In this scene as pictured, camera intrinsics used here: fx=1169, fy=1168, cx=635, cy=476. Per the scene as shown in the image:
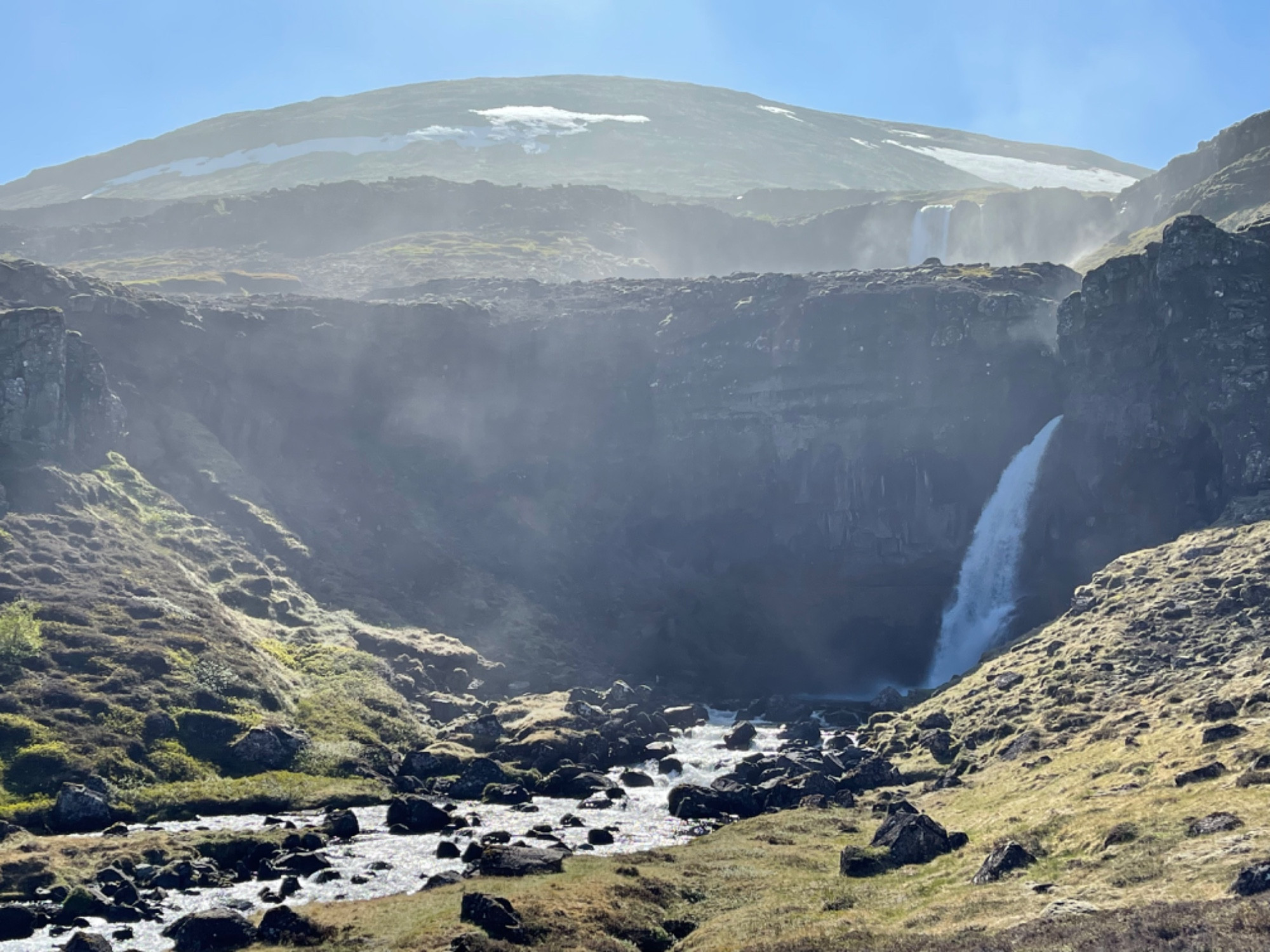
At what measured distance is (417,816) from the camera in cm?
7450

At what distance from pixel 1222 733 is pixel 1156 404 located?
7528 centimetres

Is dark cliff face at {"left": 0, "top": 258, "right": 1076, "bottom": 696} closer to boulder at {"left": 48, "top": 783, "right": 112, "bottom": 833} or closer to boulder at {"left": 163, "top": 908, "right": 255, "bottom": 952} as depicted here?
boulder at {"left": 48, "top": 783, "right": 112, "bottom": 833}

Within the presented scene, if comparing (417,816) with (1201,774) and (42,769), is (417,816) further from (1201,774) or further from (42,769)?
(1201,774)

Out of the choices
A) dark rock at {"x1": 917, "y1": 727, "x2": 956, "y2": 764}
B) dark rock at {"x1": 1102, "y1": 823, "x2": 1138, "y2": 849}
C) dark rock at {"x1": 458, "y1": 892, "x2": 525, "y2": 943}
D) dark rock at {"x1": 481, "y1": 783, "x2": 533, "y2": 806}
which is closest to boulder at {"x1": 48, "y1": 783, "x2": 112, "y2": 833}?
dark rock at {"x1": 481, "y1": 783, "x2": 533, "y2": 806}

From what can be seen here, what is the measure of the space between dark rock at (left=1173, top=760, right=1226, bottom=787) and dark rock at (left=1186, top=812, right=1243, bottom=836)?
8.15 metres

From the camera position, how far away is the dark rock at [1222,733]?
201 ft

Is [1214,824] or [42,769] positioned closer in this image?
[1214,824]

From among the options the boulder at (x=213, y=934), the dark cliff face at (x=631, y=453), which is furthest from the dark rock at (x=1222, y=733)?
the dark cliff face at (x=631, y=453)

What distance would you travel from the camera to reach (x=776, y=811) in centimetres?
7944

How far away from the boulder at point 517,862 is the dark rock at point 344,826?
12.2 m

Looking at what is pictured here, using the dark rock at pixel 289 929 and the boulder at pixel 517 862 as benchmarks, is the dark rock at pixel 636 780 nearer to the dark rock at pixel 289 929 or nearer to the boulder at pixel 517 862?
the boulder at pixel 517 862

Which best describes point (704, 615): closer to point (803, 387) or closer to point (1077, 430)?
point (803, 387)

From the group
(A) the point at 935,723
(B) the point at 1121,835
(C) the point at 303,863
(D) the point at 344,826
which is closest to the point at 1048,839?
(B) the point at 1121,835

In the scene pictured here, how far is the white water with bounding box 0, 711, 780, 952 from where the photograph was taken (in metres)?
55.9
